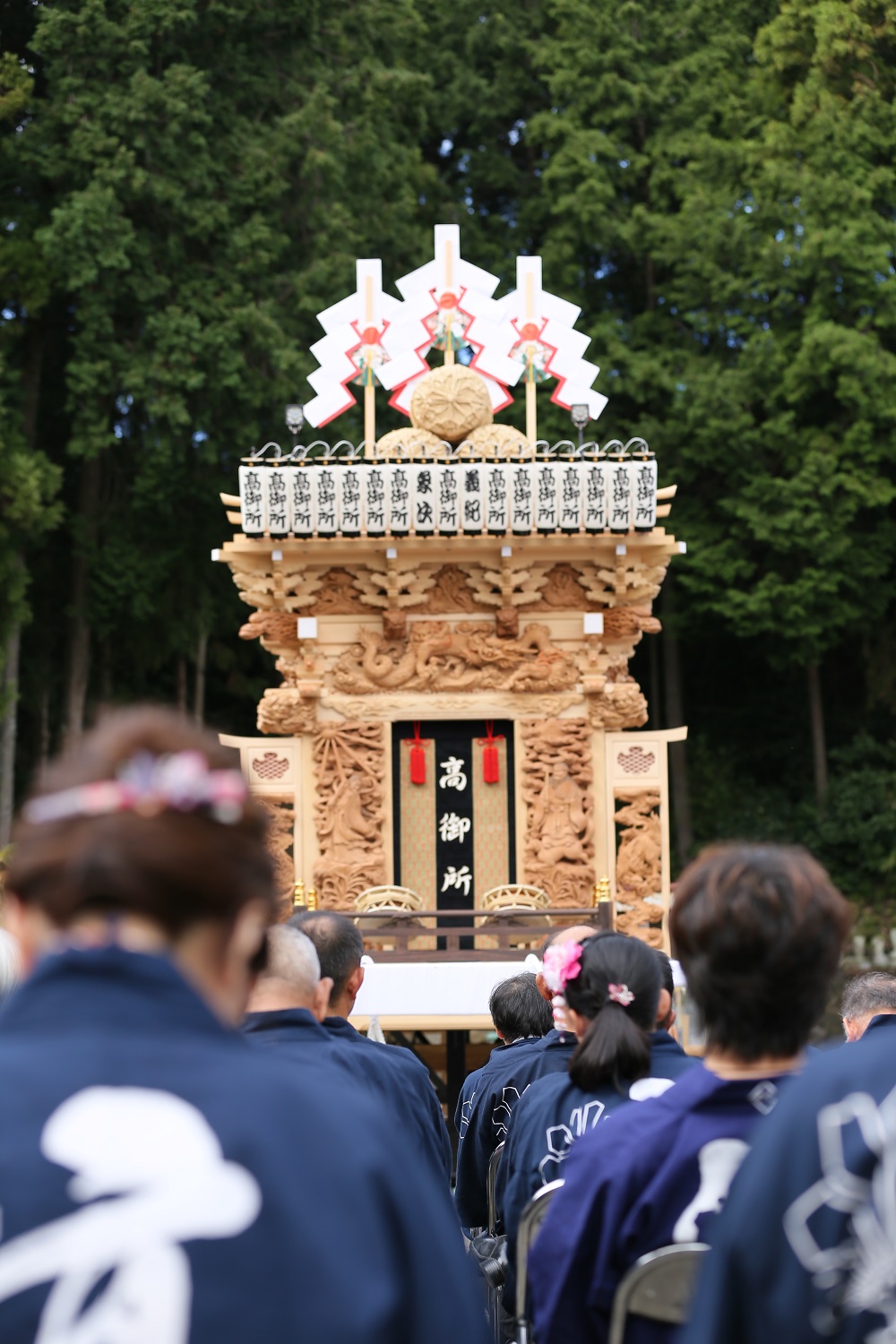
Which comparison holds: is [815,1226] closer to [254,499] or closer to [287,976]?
[287,976]

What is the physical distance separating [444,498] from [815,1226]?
37.8 feet

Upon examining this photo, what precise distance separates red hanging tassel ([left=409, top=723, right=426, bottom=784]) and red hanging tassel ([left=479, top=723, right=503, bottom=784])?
0.51 meters

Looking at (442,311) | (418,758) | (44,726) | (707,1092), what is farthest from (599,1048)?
(44,726)

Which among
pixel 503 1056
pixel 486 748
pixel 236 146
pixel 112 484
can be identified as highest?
pixel 236 146

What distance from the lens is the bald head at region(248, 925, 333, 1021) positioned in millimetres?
3314

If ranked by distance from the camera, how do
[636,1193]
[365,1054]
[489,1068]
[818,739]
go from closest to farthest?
1. [636,1193]
2. [365,1054]
3. [489,1068]
4. [818,739]

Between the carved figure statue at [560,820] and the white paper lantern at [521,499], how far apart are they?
6.64 feet

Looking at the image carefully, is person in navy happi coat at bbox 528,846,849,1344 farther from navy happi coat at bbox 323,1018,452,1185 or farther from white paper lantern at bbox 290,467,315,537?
white paper lantern at bbox 290,467,315,537

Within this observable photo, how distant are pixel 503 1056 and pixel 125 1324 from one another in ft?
12.1

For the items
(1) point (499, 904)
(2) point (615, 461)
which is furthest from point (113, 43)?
(1) point (499, 904)

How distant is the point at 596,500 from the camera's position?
12.9 metres

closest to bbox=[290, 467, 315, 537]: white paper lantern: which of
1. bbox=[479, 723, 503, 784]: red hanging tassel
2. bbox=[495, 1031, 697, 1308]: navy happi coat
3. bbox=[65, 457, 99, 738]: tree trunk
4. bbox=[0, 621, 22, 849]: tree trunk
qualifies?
bbox=[479, 723, 503, 784]: red hanging tassel

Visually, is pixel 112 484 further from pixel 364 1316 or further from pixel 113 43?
pixel 364 1316

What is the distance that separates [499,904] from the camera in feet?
40.7
